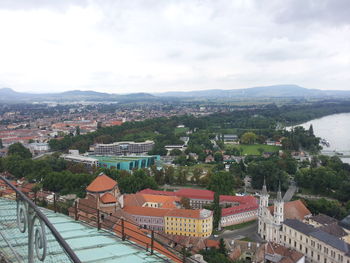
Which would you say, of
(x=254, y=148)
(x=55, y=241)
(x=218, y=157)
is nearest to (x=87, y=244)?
(x=55, y=241)

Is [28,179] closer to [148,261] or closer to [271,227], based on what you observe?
[271,227]

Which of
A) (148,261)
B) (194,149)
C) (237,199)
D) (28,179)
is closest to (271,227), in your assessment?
(237,199)

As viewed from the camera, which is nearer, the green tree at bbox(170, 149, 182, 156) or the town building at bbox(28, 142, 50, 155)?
the green tree at bbox(170, 149, 182, 156)

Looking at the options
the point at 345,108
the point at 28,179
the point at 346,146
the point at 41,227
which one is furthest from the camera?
the point at 345,108

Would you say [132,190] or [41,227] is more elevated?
[41,227]

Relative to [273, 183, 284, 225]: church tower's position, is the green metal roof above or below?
above

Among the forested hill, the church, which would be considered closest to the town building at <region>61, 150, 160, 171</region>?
the forested hill

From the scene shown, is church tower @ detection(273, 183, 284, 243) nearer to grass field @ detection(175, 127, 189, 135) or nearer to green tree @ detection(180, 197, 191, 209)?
green tree @ detection(180, 197, 191, 209)
